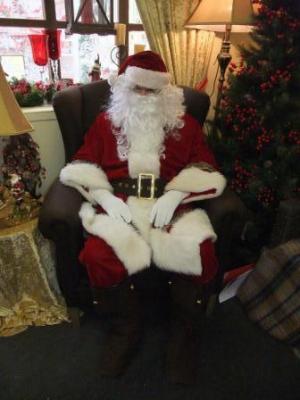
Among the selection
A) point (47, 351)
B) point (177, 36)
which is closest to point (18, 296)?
point (47, 351)

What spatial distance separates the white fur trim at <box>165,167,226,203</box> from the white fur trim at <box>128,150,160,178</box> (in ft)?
0.37

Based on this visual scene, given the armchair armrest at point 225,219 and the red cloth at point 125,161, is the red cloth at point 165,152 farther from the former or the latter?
the armchair armrest at point 225,219

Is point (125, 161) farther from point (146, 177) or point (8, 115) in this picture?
point (8, 115)

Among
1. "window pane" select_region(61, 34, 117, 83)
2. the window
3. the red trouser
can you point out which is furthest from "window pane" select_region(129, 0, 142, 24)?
the red trouser

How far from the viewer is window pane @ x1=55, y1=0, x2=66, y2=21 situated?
2.01m

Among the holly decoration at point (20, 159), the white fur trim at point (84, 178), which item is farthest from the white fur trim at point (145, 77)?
the holly decoration at point (20, 159)

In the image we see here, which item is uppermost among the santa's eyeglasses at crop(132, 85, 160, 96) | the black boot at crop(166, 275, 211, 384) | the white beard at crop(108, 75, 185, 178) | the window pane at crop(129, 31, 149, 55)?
the window pane at crop(129, 31, 149, 55)

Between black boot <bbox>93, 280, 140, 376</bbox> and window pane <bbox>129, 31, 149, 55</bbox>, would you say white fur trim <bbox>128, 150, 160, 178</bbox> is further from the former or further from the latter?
window pane <bbox>129, 31, 149, 55</bbox>

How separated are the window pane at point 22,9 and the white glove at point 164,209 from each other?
1436mm

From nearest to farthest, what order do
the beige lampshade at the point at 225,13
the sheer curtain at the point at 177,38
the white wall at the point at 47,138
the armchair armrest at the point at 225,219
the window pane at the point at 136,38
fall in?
the armchair armrest at the point at 225,219 → the beige lampshade at the point at 225,13 → the white wall at the point at 47,138 → the sheer curtain at the point at 177,38 → the window pane at the point at 136,38

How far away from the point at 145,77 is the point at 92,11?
0.85m

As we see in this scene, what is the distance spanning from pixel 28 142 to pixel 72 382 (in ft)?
3.53

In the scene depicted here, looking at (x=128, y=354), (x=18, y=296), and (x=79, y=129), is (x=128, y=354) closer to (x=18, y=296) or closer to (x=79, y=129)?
(x=18, y=296)

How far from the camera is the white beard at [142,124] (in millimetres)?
1521
